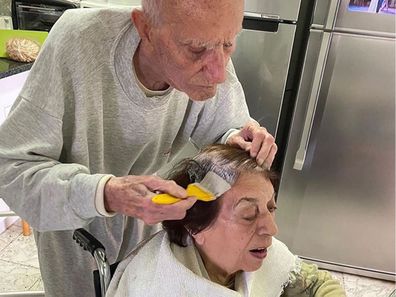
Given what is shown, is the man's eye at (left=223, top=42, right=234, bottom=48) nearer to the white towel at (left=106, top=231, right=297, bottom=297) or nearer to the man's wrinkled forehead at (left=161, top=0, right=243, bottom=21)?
the man's wrinkled forehead at (left=161, top=0, right=243, bottom=21)

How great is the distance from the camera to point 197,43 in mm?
813

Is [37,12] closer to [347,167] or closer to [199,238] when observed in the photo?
[199,238]

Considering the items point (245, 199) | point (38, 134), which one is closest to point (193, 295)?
point (245, 199)

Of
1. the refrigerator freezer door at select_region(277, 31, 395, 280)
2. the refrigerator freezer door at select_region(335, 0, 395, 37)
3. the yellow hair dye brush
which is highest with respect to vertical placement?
the refrigerator freezer door at select_region(335, 0, 395, 37)

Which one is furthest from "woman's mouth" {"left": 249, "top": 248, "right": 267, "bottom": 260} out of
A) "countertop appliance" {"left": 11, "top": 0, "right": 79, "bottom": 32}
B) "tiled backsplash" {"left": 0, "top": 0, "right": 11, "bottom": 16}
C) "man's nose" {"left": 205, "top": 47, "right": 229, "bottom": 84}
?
"tiled backsplash" {"left": 0, "top": 0, "right": 11, "bottom": 16}

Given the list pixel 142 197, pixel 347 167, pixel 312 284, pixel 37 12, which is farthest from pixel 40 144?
pixel 347 167

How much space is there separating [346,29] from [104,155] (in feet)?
4.04

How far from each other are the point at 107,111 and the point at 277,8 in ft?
3.69

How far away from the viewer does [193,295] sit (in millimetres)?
1007

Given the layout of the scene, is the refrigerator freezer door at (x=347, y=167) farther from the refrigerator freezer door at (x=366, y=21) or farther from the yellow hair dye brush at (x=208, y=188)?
the yellow hair dye brush at (x=208, y=188)

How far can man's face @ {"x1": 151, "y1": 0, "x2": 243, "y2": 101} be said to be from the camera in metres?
0.78

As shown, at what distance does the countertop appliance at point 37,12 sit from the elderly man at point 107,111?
4.00ft

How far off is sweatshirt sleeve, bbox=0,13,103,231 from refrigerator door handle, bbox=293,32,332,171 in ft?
3.99

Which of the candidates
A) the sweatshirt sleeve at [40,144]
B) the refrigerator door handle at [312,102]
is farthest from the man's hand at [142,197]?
the refrigerator door handle at [312,102]
